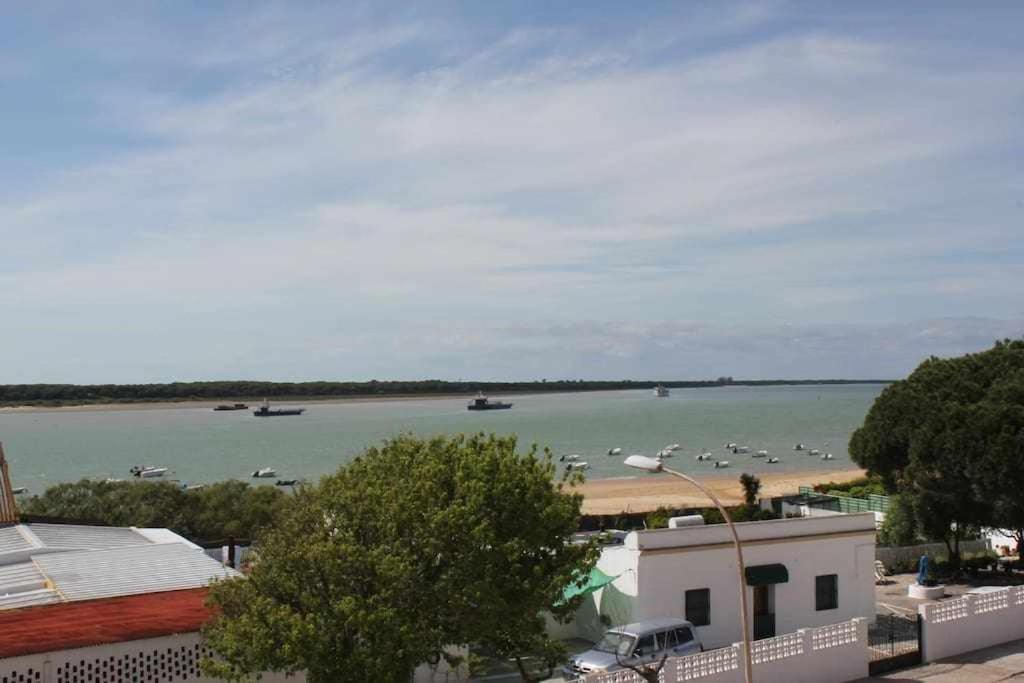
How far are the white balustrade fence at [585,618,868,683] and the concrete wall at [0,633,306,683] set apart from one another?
7526 mm

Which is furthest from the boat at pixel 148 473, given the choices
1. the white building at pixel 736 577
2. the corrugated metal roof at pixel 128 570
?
the white building at pixel 736 577

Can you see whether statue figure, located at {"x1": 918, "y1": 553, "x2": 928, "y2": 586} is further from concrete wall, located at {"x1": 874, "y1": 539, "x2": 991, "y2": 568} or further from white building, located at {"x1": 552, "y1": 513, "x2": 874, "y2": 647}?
concrete wall, located at {"x1": 874, "y1": 539, "x2": 991, "y2": 568}

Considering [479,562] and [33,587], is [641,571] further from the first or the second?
[33,587]

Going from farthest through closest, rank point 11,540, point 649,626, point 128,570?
point 11,540
point 128,570
point 649,626

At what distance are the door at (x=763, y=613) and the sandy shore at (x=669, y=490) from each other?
35.9 m

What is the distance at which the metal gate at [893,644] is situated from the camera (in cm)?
2291

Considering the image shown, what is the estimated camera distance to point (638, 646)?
21484 mm

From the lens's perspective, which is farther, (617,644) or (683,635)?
(683,635)

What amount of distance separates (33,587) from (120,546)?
5.69 metres

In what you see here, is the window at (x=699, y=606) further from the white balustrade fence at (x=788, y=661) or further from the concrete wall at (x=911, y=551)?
the concrete wall at (x=911, y=551)

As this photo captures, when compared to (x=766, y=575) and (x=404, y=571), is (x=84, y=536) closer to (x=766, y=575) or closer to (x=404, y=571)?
(x=404, y=571)

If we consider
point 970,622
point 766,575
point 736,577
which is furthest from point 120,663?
point 970,622

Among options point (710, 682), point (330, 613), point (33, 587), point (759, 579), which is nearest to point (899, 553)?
point (759, 579)

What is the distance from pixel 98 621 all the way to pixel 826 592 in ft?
65.2
